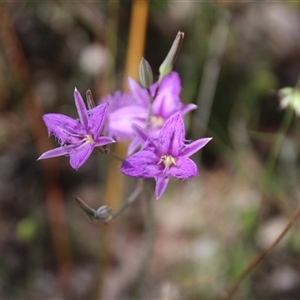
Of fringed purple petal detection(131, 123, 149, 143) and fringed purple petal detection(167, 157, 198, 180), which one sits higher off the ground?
fringed purple petal detection(131, 123, 149, 143)

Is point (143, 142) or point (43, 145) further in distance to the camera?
point (43, 145)

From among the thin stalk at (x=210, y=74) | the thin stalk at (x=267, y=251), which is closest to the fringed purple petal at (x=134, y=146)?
the thin stalk at (x=267, y=251)

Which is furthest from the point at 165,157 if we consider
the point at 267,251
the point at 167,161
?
the point at 267,251

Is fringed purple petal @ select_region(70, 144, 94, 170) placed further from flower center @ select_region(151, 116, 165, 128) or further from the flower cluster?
flower center @ select_region(151, 116, 165, 128)

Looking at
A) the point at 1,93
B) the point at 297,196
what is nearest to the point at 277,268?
the point at 297,196

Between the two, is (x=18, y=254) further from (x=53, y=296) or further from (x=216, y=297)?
(x=216, y=297)

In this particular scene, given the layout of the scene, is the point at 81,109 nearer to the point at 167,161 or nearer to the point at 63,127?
the point at 63,127

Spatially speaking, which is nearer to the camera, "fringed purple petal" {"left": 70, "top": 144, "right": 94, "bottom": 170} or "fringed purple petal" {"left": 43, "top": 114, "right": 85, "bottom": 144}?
"fringed purple petal" {"left": 70, "top": 144, "right": 94, "bottom": 170}

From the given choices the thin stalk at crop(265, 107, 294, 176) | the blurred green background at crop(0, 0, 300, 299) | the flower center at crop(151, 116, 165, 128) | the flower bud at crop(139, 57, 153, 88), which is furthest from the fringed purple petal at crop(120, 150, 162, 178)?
the blurred green background at crop(0, 0, 300, 299)

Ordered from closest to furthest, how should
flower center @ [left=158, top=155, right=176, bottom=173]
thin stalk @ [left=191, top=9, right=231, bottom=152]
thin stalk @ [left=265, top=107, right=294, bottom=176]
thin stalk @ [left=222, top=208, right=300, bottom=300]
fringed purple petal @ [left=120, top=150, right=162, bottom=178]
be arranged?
1. fringed purple petal @ [left=120, top=150, right=162, bottom=178]
2. flower center @ [left=158, top=155, right=176, bottom=173]
3. thin stalk @ [left=222, top=208, right=300, bottom=300]
4. thin stalk @ [left=265, top=107, right=294, bottom=176]
5. thin stalk @ [left=191, top=9, right=231, bottom=152]
